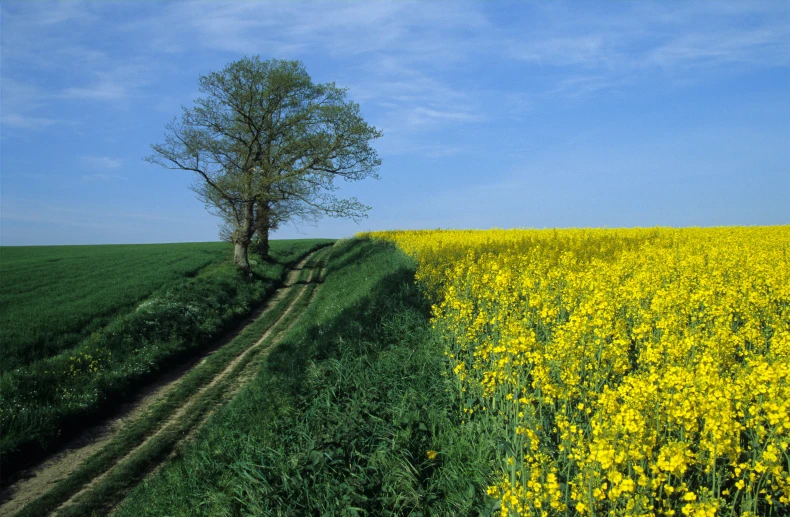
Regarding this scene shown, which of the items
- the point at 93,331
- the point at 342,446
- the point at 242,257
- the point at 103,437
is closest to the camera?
the point at 342,446

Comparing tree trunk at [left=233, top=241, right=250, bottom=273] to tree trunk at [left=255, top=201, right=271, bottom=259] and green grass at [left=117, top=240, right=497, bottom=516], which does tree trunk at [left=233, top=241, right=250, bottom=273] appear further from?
green grass at [left=117, top=240, right=497, bottom=516]

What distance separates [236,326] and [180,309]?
6.94 ft

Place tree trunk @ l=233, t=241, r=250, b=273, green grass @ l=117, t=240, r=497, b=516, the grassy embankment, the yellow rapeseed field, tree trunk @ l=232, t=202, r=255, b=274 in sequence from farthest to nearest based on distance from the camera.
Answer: tree trunk @ l=232, t=202, r=255, b=274 → tree trunk @ l=233, t=241, r=250, b=273 → the grassy embankment → green grass @ l=117, t=240, r=497, b=516 → the yellow rapeseed field

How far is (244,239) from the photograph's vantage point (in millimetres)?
26672

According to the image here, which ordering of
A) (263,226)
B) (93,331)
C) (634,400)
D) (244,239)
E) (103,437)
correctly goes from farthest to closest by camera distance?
(263,226), (244,239), (93,331), (103,437), (634,400)

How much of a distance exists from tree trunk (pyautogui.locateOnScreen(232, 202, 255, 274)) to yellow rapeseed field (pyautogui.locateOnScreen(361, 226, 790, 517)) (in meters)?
17.9

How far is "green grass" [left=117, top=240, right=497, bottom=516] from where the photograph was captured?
5590 millimetres

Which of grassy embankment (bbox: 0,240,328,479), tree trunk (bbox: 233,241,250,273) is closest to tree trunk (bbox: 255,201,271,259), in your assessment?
tree trunk (bbox: 233,241,250,273)

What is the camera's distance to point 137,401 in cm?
1103

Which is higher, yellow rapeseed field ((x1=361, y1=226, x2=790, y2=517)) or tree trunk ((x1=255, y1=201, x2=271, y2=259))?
tree trunk ((x1=255, y1=201, x2=271, y2=259))

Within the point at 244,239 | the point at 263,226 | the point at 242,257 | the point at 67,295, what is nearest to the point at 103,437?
the point at 67,295

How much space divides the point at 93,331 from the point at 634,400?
1471 cm

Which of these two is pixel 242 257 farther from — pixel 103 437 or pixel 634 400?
pixel 634 400

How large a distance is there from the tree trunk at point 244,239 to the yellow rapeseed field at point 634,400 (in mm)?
17932
